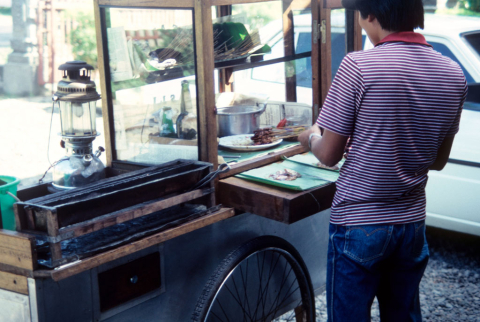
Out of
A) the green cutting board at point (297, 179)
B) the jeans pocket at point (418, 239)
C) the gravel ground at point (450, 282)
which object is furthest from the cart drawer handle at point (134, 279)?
the gravel ground at point (450, 282)

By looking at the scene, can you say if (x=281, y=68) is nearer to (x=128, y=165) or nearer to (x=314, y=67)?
(x=314, y=67)

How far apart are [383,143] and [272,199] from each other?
51 cm

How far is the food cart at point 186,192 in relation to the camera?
169 cm

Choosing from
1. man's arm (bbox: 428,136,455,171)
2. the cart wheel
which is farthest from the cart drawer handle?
man's arm (bbox: 428,136,455,171)

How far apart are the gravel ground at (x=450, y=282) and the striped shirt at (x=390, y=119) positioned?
176cm

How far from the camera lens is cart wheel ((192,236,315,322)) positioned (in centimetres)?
233

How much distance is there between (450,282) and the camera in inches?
146

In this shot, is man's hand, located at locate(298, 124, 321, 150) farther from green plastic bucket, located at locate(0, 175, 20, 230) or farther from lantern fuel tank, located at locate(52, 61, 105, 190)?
green plastic bucket, located at locate(0, 175, 20, 230)

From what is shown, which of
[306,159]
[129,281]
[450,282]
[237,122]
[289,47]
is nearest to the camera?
[129,281]

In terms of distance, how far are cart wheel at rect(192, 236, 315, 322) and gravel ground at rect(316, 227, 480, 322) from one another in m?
0.76

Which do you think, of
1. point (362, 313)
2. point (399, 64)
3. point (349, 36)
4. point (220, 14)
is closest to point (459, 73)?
point (399, 64)

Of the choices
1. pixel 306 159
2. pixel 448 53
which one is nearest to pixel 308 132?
pixel 306 159

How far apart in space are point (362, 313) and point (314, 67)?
1.17 metres

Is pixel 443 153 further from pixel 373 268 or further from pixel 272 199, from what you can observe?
pixel 272 199
